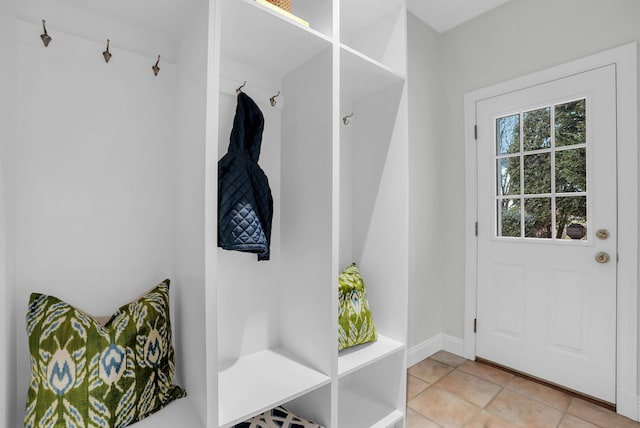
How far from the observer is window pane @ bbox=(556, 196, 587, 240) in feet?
6.47

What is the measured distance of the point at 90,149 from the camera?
1.07m

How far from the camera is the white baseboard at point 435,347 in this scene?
2.36m

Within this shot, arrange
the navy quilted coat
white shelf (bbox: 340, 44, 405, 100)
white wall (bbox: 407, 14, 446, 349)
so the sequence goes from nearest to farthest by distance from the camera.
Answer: the navy quilted coat → white shelf (bbox: 340, 44, 405, 100) → white wall (bbox: 407, 14, 446, 349)

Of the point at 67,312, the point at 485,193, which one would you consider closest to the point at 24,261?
the point at 67,312

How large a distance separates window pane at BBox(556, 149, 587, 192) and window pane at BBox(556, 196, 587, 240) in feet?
0.23

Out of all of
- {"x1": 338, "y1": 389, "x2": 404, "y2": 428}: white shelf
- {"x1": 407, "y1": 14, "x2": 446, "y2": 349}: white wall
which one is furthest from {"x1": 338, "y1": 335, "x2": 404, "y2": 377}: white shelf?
{"x1": 407, "y1": 14, "x2": 446, "y2": 349}: white wall

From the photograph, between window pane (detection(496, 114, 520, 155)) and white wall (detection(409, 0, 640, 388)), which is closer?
white wall (detection(409, 0, 640, 388))

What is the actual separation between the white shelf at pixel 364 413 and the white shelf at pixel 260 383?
400 millimetres

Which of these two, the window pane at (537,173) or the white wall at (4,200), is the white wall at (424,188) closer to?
the window pane at (537,173)

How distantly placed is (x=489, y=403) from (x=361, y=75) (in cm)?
198

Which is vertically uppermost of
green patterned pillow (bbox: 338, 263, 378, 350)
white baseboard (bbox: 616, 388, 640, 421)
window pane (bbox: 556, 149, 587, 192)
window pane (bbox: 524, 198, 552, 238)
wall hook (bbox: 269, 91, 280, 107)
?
wall hook (bbox: 269, 91, 280, 107)

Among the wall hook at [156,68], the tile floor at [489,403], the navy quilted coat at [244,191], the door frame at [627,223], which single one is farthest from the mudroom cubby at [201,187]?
the door frame at [627,223]

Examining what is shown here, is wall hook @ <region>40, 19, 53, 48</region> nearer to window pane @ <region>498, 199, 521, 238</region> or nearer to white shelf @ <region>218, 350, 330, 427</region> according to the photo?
white shelf @ <region>218, 350, 330, 427</region>

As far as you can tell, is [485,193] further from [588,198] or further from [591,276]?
[591,276]
